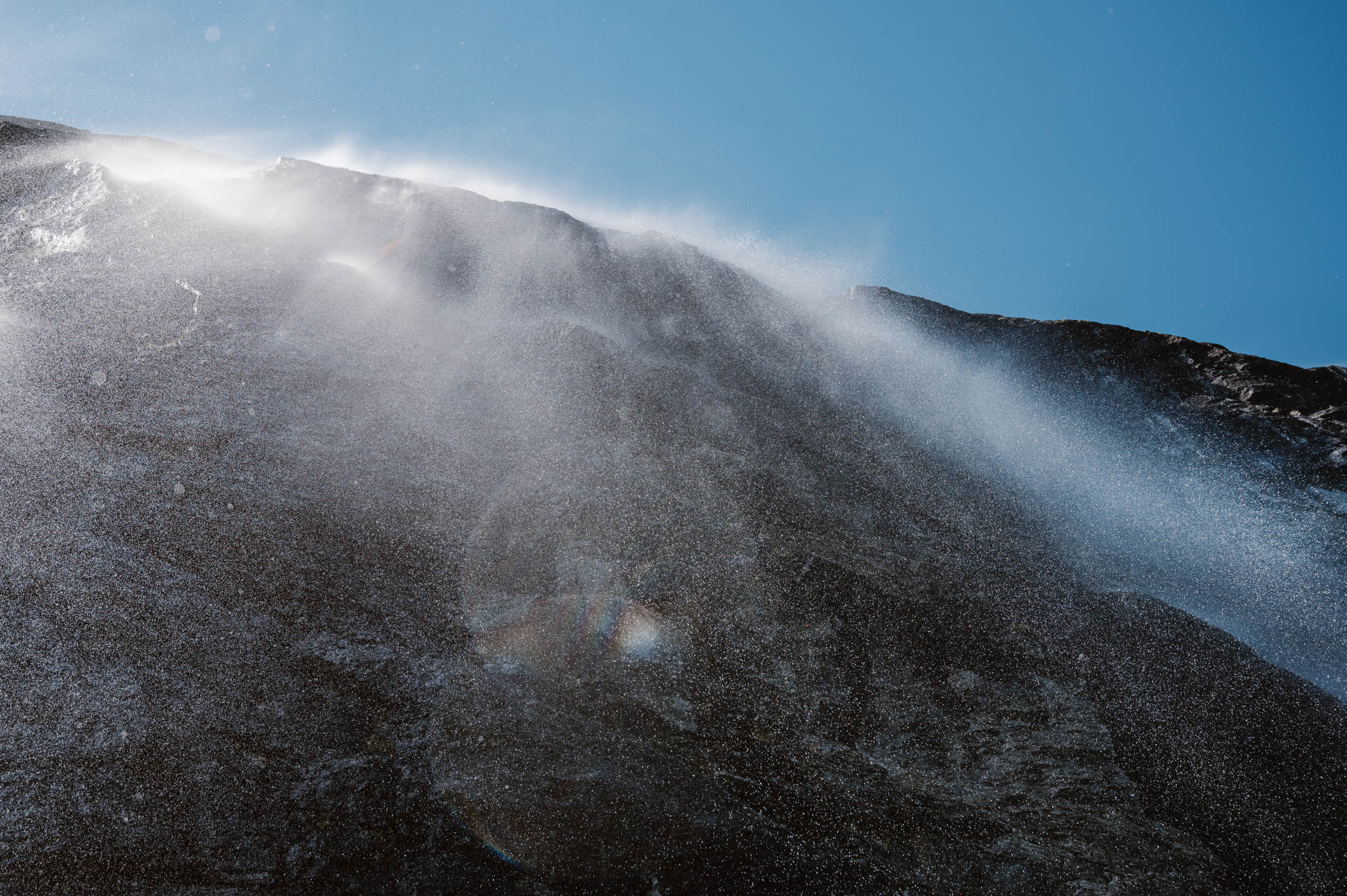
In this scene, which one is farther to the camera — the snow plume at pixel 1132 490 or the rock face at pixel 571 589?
the snow plume at pixel 1132 490

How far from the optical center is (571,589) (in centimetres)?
814

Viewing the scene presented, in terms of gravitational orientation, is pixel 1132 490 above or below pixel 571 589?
above

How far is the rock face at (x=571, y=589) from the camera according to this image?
6.20m

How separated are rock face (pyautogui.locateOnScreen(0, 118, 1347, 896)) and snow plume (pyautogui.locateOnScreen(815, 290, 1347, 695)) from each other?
9cm

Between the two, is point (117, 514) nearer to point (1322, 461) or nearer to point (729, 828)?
point (729, 828)

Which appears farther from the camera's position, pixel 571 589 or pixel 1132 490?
pixel 1132 490

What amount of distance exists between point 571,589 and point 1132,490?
10.5 meters

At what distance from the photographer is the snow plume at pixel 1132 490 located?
10117 mm

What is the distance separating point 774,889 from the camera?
599cm

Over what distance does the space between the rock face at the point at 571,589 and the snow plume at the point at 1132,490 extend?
0.09m

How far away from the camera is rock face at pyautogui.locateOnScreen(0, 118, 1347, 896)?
620 centimetres

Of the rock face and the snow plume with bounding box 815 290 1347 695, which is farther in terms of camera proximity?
the snow plume with bounding box 815 290 1347 695

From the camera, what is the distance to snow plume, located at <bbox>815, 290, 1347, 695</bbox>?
1012cm

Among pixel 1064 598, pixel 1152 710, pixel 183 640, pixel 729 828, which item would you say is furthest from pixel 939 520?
pixel 183 640
